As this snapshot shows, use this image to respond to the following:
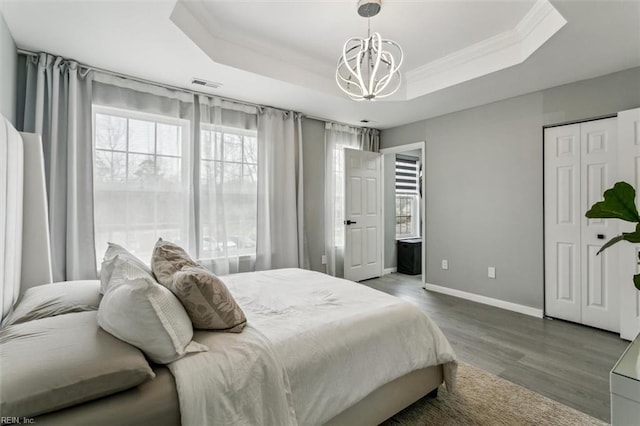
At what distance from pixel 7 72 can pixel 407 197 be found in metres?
5.89

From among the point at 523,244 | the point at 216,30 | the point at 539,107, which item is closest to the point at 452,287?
the point at 523,244

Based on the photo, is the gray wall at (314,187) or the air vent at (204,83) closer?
the air vent at (204,83)

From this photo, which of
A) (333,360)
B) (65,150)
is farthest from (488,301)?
(65,150)

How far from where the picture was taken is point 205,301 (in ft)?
4.60

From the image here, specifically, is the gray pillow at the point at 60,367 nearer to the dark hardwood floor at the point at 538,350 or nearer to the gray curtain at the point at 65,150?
the gray curtain at the point at 65,150

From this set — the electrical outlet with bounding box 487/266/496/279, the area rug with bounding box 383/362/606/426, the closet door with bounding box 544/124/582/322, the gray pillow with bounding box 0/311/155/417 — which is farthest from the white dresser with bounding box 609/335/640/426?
the electrical outlet with bounding box 487/266/496/279

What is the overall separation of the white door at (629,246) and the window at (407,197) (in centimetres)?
354

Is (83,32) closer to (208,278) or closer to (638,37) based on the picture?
(208,278)

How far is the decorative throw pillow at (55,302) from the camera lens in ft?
4.55

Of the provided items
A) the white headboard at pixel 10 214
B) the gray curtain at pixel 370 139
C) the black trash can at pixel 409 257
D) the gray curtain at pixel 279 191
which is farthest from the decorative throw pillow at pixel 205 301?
the black trash can at pixel 409 257

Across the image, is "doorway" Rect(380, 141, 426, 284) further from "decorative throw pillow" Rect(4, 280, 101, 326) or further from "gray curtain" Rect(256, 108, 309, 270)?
"decorative throw pillow" Rect(4, 280, 101, 326)

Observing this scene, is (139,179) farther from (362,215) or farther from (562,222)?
(562,222)

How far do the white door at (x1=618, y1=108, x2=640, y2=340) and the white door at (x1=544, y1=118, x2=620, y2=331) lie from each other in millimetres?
154

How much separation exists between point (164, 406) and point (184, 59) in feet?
8.79
